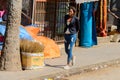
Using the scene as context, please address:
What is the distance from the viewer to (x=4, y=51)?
11688 mm

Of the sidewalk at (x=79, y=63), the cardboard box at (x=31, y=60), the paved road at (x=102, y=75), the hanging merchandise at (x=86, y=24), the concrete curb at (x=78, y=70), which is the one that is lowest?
the paved road at (x=102, y=75)

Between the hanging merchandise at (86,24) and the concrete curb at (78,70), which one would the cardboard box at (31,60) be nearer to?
the concrete curb at (78,70)

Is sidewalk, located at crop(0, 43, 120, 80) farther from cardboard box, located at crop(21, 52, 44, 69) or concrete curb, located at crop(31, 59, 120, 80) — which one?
cardboard box, located at crop(21, 52, 44, 69)

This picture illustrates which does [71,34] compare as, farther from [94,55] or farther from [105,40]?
[105,40]

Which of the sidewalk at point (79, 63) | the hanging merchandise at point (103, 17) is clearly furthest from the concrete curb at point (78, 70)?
the hanging merchandise at point (103, 17)

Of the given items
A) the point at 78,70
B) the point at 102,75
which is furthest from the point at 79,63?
the point at 102,75

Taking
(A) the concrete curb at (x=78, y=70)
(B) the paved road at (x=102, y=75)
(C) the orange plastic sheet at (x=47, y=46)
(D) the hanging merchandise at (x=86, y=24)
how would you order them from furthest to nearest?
(D) the hanging merchandise at (x=86, y=24) → (C) the orange plastic sheet at (x=47, y=46) → (B) the paved road at (x=102, y=75) → (A) the concrete curb at (x=78, y=70)

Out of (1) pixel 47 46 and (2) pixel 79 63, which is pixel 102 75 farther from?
(1) pixel 47 46

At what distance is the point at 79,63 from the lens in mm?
13742

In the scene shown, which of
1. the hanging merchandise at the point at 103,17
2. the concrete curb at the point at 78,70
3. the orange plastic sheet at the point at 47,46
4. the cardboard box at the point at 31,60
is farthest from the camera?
the hanging merchandise at the point at 103,17

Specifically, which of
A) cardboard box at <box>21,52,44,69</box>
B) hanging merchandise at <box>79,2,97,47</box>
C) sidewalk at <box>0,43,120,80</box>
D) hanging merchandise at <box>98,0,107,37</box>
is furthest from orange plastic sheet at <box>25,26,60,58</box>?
hanging merchandise at <box>98,0,107,37</box>

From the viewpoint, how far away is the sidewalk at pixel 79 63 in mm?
11213

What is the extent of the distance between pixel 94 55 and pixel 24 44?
4396 mm

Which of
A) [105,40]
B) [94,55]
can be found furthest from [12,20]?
[105,40]
